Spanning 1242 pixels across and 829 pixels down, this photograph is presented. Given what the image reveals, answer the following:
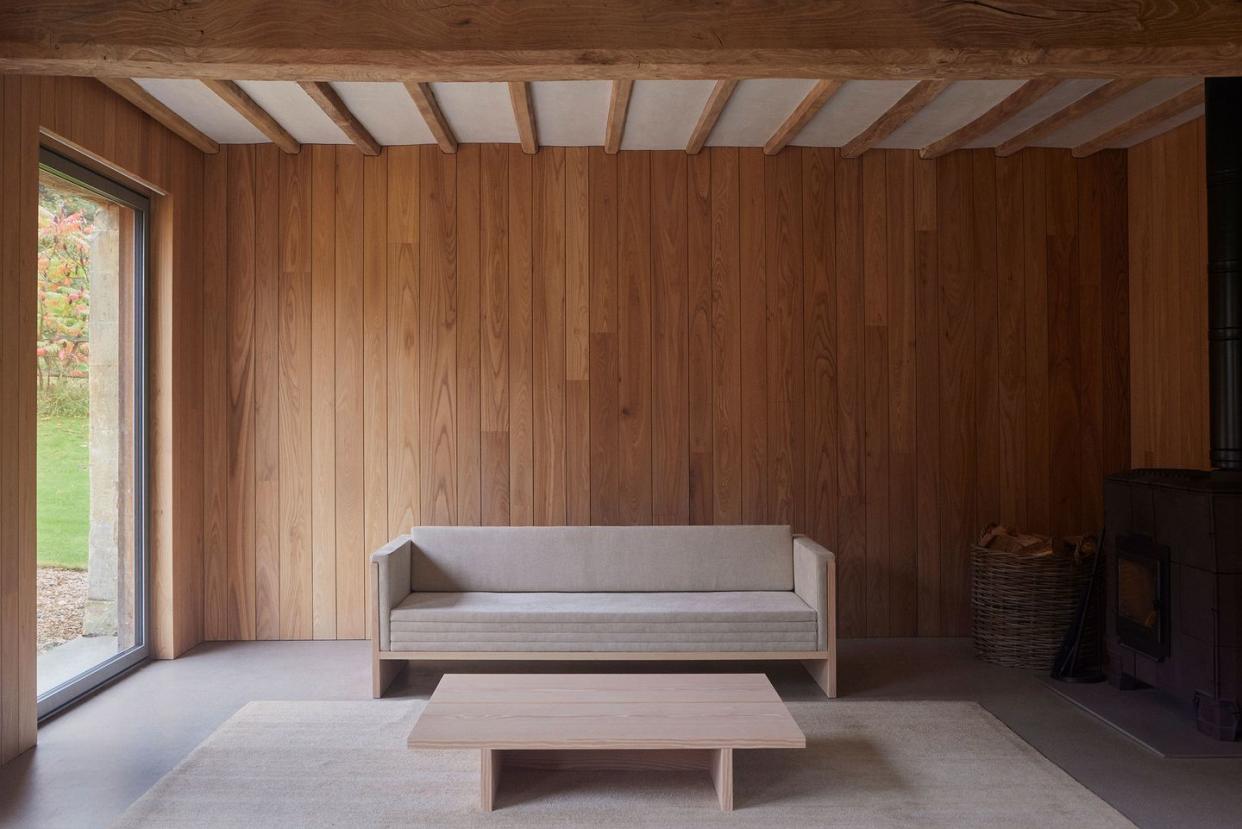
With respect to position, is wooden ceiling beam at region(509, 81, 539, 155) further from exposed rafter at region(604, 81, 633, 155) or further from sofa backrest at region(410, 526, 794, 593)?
sofa backrest at region(410, 526, 794, 593)

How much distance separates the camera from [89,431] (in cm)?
404

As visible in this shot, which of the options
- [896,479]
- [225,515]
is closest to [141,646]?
[225,515]

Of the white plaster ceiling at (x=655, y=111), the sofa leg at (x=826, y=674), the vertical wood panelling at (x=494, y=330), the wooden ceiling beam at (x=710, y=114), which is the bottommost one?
the sofa leg at (x=826, y=674)

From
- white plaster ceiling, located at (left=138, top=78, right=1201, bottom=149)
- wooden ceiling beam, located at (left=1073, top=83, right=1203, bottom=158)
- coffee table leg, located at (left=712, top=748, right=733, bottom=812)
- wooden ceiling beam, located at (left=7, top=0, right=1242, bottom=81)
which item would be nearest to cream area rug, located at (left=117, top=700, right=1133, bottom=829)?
coffee table leg, located at (left=712, top=748, right=733, bottom=812)

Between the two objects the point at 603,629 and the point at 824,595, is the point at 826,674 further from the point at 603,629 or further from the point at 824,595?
the point at 603,629

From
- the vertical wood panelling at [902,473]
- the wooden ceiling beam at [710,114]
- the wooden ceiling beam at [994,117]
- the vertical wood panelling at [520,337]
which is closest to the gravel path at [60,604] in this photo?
the vertical wood panelling at [520,337]

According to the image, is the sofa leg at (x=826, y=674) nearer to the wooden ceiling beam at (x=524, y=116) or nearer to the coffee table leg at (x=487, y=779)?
the coffee table leg at (x=487, y=779)

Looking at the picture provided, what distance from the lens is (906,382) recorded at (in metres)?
4.99

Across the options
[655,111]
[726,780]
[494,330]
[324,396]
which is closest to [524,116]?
[655,111]

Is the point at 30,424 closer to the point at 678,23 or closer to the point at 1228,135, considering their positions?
the point at 678,23

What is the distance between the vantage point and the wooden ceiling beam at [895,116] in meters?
3.92

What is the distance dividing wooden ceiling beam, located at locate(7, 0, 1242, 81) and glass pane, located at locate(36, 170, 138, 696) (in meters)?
1.24

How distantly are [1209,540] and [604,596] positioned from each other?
2.53 m

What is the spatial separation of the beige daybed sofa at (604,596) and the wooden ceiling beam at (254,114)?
2.12 meters
